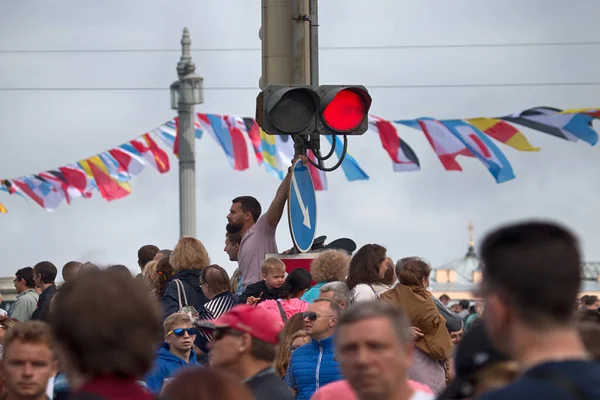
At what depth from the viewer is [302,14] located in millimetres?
9039

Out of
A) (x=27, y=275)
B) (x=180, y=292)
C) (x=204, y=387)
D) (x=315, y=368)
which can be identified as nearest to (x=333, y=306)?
(x=315, y=368)

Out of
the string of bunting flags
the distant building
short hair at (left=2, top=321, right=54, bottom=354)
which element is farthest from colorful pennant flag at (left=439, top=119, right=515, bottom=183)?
the distant building

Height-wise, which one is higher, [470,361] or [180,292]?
[470,361]

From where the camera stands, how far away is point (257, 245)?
882cm

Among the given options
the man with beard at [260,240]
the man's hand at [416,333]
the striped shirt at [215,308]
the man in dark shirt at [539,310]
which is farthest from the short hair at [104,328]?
the man with beard at [260,240]

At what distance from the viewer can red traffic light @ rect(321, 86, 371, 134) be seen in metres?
8.58

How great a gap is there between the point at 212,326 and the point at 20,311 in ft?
21.5

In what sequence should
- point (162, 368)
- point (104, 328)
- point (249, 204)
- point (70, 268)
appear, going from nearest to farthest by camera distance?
1. point (104, 328)
2. point (162, 368)
3. point (249, 204)
4. point (70, 268)

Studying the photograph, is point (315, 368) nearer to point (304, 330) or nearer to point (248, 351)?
point (304, 330)

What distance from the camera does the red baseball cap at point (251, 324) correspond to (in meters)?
4.80

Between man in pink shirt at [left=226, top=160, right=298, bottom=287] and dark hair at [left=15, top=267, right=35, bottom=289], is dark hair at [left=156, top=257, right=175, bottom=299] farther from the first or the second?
dark hair at [left=15, top=267, right=35, bottom=289]

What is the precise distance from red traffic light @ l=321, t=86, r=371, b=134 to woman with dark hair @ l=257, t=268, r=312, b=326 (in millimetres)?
1009

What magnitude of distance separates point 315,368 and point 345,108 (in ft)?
7.50

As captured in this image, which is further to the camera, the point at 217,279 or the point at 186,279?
the point at 186,279
